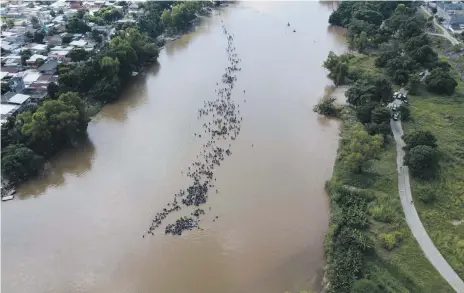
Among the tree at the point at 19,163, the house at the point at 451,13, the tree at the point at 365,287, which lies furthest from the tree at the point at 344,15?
the tree at the point at 365,287

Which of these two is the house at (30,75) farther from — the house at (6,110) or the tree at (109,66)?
the tree at (109,66)

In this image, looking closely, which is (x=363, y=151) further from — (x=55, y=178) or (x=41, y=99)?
(x=41, y=99)

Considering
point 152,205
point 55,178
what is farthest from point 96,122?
point 152,205

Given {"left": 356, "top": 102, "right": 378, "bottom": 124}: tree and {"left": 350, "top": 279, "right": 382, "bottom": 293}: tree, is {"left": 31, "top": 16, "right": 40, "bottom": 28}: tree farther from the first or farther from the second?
{"left": 350, "top": 279, "right": 382, "bottom": 293}: tree

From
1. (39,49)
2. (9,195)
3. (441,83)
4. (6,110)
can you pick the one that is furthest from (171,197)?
(39,49)

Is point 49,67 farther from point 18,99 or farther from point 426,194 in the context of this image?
point 426,194
